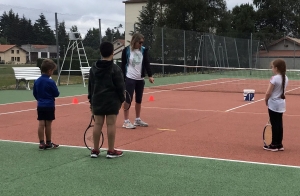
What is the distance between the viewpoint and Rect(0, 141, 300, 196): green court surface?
432 cm

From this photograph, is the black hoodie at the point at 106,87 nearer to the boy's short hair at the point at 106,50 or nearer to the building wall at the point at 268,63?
the boy's short hair at the point at 106,50

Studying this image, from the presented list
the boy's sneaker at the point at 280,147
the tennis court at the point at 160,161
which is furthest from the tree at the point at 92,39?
the boy's sneaker at the point at 280,147

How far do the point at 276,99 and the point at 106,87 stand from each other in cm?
249

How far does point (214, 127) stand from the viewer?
8.33 meters

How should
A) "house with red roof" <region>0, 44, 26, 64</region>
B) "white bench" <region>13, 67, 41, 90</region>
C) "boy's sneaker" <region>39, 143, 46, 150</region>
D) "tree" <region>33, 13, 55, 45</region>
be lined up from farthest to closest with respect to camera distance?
"house with red roof" <region>0, 44, 26, 64</region> < "tree" <region>33, 13, 55, 45</region> < "white bench" <region>13, 67, 41, 90</region> < "boy's sneaker" <region>39, 143, 46, 150</region>

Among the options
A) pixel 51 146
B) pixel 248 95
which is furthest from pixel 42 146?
pixel 248 95

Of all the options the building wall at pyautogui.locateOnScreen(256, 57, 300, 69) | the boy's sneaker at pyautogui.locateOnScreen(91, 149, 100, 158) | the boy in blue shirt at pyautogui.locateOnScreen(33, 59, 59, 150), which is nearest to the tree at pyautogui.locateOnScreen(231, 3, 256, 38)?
the building wall at pyautogui.locateOnScreen(256, 57, 300, 69)

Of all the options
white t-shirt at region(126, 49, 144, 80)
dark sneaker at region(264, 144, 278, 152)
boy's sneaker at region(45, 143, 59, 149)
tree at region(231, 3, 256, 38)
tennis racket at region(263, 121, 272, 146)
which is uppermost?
tree at region(231, 3, 256, 38)

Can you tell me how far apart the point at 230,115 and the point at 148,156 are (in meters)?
4.72

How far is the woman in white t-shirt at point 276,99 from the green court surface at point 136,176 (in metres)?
1.08

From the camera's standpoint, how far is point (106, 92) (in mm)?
5625

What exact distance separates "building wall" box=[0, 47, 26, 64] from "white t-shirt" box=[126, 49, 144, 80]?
13.1 m

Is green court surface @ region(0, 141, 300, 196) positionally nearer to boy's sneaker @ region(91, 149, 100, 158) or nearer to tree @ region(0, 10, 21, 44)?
boy's sneaker @ region(91, 149, 100, 158)

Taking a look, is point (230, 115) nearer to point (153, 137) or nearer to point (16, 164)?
point (153, 137)
